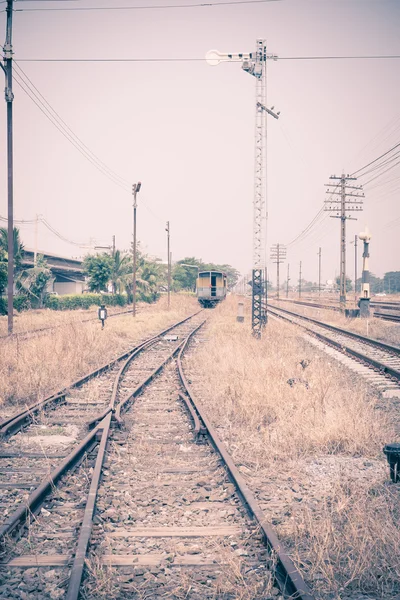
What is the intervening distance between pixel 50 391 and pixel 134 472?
4.37 m

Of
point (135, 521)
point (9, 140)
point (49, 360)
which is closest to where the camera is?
point (135, 521)

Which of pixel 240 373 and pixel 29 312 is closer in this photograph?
pixel 240 373

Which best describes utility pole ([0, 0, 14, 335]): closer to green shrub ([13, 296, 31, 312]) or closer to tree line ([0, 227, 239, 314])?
tree line ([0, 227, 239, 314])

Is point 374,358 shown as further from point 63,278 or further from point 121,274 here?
point 63,278

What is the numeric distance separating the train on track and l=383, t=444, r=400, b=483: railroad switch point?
36.3 meters

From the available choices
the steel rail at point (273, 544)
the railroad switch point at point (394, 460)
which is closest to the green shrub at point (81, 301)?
the steel rail at point (273, 544)

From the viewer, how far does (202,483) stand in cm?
495

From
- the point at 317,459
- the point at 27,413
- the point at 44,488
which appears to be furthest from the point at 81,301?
the point at 44,488

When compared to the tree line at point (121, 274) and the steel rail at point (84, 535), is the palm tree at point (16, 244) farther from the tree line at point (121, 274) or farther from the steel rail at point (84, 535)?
the steel rail at point (84, 535)

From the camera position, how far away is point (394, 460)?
491 cm

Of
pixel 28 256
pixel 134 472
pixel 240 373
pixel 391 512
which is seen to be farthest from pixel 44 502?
pixel 28 256

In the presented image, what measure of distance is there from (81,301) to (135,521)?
126 ft

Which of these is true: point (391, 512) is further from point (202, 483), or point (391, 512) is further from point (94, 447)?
point (94, 447)

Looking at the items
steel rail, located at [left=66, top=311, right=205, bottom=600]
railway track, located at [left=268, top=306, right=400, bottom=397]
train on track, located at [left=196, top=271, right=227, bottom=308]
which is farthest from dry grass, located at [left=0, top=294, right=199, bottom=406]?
train on track, located at [left=196, top=271, right=227, bottom=308]
